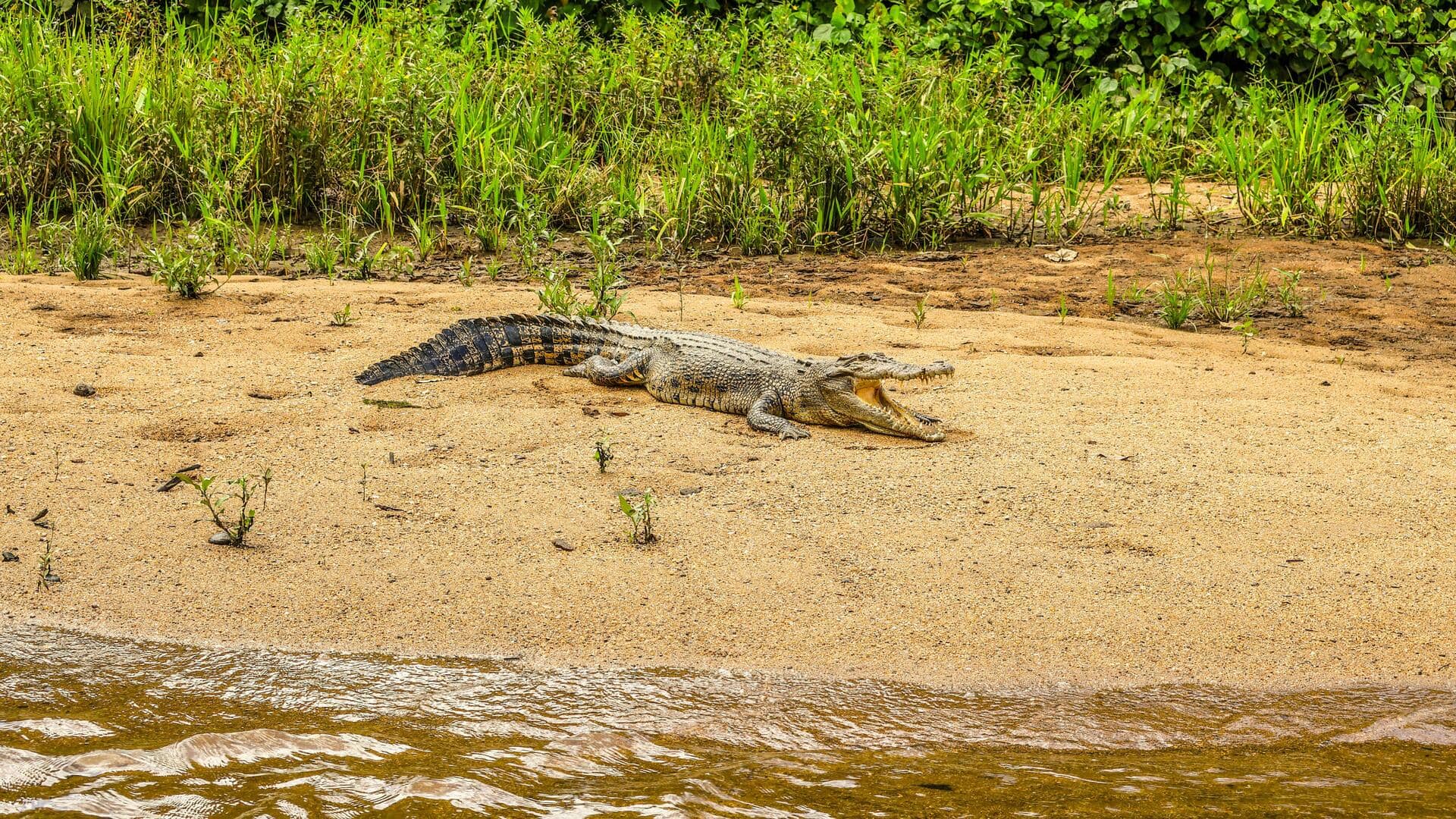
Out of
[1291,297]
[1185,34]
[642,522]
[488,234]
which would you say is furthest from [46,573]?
[1185,34]

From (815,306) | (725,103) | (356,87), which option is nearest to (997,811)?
(815,306)

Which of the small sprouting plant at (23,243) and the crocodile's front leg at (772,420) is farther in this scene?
the small sprouting plant at (23,243)

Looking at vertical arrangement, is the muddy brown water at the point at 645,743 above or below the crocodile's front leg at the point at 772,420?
below

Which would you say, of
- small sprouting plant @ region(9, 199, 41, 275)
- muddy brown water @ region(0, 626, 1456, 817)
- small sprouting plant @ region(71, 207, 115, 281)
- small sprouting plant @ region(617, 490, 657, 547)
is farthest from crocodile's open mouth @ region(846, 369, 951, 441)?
small sprouting plant @ region(9, 199, 41, 275)

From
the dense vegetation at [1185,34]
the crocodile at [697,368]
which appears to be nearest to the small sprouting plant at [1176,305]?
the crocodile at [697,368]

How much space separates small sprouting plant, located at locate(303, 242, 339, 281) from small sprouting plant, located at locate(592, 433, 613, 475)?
9.92 ft

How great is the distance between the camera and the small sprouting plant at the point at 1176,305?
20.3ft

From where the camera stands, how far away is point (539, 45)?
29.5 ft

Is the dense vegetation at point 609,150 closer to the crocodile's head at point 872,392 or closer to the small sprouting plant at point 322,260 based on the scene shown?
the small sprouting plant at point 322,260

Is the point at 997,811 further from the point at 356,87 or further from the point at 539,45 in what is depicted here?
the point at 539,45

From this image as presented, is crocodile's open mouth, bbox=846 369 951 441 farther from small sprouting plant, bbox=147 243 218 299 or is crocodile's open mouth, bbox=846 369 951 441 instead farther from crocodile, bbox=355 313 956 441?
small sprouting plant, bbox=147 243 218 299

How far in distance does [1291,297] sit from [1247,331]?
0.79 meters

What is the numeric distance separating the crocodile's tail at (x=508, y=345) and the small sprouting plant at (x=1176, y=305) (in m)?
2.52

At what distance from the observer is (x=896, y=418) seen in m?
4.50
